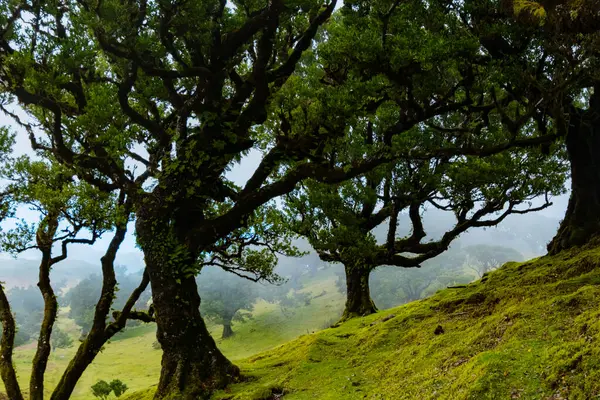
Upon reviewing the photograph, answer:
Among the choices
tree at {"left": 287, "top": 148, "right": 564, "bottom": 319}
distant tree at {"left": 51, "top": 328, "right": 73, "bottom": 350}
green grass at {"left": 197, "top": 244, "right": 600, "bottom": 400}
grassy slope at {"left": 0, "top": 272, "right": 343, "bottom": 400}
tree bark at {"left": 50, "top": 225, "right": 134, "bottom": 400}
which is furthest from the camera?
distant tree at {"left": 51, "top": 328, "right": 73, "bottom": 350}

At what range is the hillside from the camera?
19.7ft

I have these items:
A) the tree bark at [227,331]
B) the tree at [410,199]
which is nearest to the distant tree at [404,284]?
the tree bark at [227,331]

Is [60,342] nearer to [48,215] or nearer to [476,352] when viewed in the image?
[48,215]

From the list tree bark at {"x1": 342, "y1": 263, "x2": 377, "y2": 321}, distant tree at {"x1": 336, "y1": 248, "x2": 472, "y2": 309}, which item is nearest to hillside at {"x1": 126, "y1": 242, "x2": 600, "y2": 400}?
tree bark at {"x1": 342, "y1": 263, "x2": 377, "y2": 321}

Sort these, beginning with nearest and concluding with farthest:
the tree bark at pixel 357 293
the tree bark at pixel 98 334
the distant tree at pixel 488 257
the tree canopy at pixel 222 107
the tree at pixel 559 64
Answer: the tree at pixel 559 64 < the tree canopy at pixel 222 107 < the tree bark at pixel 98 334 < the tree bark at pixel 357 293 < the distant tree at pixel 488 257

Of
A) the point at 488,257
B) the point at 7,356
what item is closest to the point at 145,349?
the point at 7,356

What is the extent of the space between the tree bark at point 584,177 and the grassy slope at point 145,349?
48.5 meters

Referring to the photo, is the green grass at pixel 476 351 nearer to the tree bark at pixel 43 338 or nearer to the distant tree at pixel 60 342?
the tree bark at pixel 43 338

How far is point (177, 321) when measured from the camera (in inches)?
452

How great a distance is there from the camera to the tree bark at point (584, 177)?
1412 centimetres

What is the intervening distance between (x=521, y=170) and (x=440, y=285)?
111 m

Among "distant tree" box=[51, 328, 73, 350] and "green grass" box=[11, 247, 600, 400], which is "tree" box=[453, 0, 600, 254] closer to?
"green grass" box=[11, 247, 600, 400]

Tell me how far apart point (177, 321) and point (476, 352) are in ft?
26.9

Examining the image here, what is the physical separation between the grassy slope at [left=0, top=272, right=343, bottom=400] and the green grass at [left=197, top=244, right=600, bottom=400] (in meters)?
43.3
